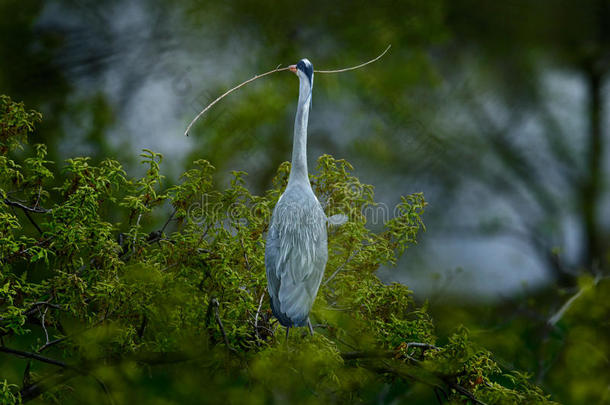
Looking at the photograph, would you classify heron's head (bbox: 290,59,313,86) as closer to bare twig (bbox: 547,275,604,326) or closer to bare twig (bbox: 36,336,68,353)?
bare twig (bbox: 36,336,68,353)

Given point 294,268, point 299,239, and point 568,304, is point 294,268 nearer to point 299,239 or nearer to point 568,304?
point 299,239

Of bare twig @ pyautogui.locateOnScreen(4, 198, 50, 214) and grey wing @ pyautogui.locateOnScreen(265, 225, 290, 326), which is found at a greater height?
bare twig @ pyautogui.locateOnScreen(4, 198, 50, 214)

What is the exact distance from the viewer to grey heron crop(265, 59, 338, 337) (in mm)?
1053

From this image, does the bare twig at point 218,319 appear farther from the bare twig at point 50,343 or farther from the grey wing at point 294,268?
the bare twig at point 50,343

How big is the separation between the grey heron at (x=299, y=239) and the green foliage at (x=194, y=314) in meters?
0.12

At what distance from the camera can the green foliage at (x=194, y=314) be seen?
3.74 ft

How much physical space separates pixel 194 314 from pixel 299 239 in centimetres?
28

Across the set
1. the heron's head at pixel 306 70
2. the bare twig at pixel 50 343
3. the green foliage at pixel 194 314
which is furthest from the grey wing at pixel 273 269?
the bare twig at pixel 50 343

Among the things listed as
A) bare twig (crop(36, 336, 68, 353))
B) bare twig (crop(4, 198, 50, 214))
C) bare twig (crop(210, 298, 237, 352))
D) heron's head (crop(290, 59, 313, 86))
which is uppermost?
heron's head (crop(290, 59, 313, 86))

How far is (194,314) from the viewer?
116 centimetres

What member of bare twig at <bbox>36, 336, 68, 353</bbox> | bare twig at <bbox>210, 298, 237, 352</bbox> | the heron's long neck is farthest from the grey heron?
bare twig at <bbox>36, 336, 68, 353</bbox>

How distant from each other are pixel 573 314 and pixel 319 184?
1.00 m

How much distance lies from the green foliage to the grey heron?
0.38 ft

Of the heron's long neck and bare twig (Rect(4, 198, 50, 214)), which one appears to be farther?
bare twig (Rect(4, 198, 50, 214))
